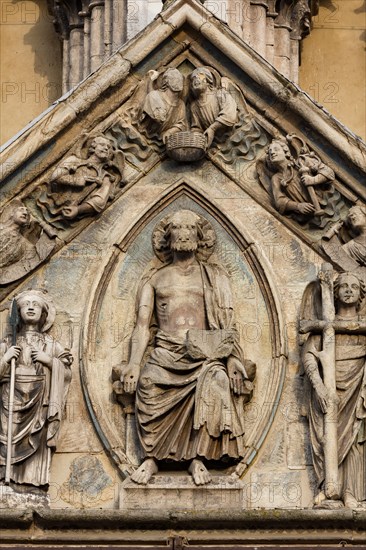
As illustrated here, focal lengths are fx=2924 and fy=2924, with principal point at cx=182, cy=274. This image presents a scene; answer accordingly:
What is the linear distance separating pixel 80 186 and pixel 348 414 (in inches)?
115

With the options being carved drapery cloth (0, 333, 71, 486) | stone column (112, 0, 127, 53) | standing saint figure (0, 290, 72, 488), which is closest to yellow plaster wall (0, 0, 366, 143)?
stone column (112, 0, 127, 53)

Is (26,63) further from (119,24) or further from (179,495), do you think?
(179,495)

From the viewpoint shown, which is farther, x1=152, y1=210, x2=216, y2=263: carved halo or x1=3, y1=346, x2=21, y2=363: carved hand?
x1=152, y1=210, x2=216, y2=263: carved halo

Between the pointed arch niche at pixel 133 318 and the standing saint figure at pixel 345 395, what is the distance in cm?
35

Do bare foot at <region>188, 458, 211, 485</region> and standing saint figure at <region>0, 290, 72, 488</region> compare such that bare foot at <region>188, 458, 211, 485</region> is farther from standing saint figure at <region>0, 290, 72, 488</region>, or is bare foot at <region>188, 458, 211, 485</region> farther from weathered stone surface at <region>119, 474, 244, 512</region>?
standing saint figure at <region>0, 290, 72, 488</region>

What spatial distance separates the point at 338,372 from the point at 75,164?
278cm

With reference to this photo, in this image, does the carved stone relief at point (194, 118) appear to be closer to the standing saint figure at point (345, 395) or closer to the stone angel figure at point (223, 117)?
the stone angel figure at point (223, 117)

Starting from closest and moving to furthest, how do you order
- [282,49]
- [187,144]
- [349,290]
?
Answer: [349,290]
[187,144]
[282,49]

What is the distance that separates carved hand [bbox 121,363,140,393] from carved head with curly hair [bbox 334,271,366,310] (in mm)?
1742

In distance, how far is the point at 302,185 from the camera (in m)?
24.1

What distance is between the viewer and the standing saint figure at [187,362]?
23250 millimetres

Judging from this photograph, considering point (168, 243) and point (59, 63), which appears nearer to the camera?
point (168, 243)

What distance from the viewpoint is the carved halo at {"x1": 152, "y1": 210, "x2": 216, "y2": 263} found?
79.0 ft

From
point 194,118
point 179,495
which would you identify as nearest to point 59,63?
point 194,118
